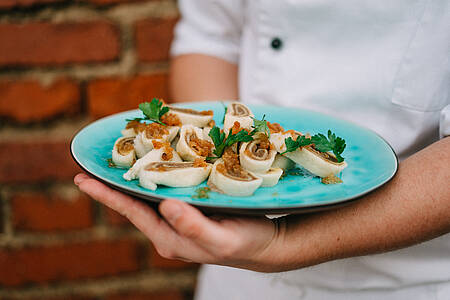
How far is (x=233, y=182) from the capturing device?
25.4 inches

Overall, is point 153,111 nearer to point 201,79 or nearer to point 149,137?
point 149,137

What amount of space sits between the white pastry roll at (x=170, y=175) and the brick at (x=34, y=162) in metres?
0.69

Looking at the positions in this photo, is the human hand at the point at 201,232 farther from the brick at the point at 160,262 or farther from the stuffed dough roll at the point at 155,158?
the brick at the point at 160,262

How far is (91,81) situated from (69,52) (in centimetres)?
10

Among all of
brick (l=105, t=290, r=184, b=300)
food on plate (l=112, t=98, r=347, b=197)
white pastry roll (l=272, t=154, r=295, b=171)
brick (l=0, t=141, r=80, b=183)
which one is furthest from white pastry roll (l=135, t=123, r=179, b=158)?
brick (l=105, t=290, r=184, b=300)

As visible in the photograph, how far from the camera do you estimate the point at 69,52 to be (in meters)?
1.20

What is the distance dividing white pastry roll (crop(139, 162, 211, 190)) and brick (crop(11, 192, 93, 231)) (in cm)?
73

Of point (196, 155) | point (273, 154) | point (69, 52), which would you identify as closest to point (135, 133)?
point (196, 155)

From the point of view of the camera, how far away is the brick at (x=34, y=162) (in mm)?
1257

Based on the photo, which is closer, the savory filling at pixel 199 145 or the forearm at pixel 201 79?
the savory filling at pixel 199 145

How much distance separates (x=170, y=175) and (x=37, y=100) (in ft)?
2.43

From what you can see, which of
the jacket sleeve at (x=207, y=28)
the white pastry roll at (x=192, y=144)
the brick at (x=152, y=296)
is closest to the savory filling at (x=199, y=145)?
the white pastry roll at (x=192, y=144)

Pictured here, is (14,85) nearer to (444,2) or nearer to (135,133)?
(135,133)

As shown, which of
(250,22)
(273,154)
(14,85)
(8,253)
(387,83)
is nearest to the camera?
(273,154)
